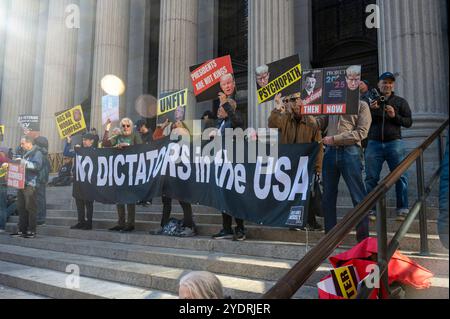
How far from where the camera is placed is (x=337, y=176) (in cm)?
518

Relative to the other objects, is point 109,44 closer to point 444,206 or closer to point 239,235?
point 239,235

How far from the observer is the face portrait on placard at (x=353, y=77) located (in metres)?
5.02

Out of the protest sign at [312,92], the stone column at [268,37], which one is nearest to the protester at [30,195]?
the stone column at [268,37]

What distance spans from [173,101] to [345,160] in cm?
364

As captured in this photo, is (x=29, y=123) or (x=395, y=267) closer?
(x=395, y=267)

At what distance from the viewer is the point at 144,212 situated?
8758 mm

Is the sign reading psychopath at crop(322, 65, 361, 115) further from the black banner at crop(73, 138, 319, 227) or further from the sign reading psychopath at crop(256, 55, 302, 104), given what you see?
the sign reading psychopath at crop(256, 55, 302, 104)

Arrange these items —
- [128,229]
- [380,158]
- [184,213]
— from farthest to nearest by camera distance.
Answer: [128,229]
[184,213]
[380,158]

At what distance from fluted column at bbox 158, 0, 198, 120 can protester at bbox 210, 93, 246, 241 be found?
5.84 meters

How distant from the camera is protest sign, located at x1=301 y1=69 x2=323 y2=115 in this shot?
524 cm

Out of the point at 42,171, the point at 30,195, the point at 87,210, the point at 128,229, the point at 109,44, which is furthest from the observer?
the point at 109,44

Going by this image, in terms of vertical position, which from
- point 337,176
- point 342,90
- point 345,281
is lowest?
point 345,281

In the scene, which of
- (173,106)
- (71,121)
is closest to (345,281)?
(173,106)

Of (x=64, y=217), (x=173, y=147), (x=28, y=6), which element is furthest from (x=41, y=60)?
(x=173, y=147)
